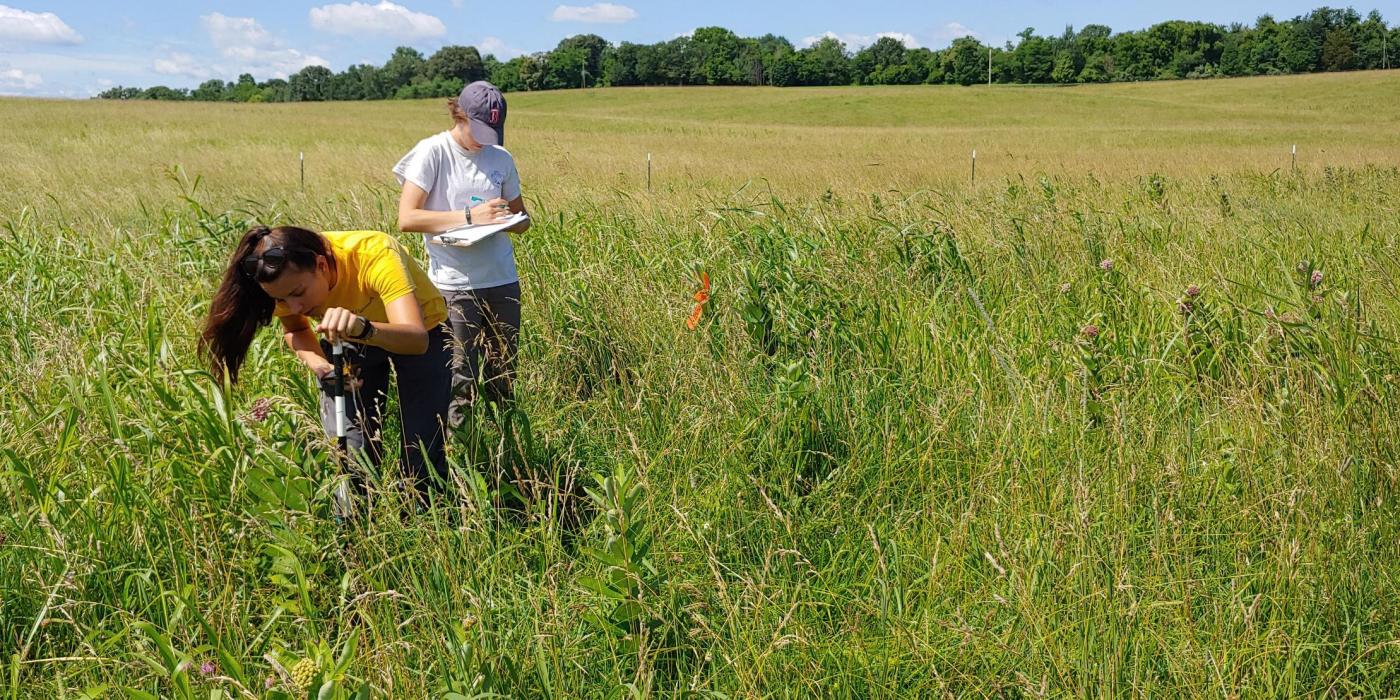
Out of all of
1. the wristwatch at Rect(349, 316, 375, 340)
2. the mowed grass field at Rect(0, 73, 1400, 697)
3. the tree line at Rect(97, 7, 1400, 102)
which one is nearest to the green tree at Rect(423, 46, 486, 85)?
the tree line at Rect(97, 7, 1400, 102)

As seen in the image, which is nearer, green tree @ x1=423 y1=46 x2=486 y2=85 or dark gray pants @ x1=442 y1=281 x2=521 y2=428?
dark gray pants @ x1=442 y1=281 x2=521 y2=428

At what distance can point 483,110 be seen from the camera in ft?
11.8

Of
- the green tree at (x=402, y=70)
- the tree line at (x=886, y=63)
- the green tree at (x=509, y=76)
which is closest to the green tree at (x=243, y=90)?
the tree line at (x=886, y=63)

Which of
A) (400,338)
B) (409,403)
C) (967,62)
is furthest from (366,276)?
(967,62)

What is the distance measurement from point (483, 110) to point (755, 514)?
1931mm

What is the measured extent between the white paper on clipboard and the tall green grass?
54 cm

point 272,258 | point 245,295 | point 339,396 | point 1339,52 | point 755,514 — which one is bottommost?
point 755,514

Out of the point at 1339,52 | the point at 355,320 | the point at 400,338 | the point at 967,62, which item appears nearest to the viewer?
the point at 355,320

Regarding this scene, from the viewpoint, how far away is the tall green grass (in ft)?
6.45

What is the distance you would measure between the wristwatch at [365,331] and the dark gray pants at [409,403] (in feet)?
0.90

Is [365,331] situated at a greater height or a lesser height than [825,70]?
lesser

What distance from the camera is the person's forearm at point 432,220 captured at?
3.53 m

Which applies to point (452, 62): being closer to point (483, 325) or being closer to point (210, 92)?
point (210, 92)

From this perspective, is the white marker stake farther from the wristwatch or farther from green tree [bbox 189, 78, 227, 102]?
green tree [bbox 189, 78, 227, 102]
